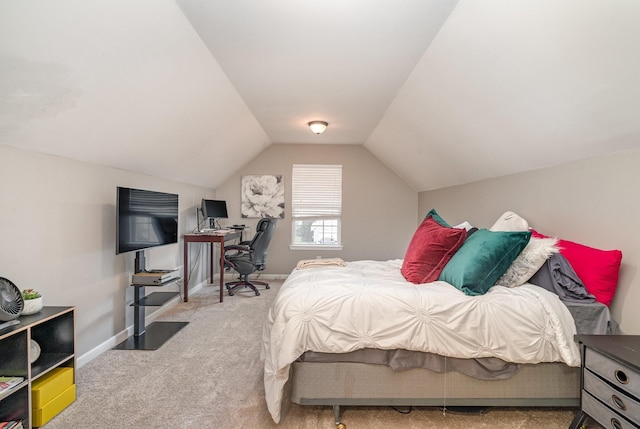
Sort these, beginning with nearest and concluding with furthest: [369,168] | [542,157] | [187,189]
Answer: [542,157] → [187,189] → [369,168]

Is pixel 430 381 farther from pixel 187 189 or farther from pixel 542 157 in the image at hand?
pixel 187 189

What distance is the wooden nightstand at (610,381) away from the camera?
4.34 feet

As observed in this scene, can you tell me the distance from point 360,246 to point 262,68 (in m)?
3.66

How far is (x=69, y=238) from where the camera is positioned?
91.1 inches

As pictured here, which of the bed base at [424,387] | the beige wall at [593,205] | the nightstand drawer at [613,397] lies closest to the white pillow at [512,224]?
the beige wall at [593,205]

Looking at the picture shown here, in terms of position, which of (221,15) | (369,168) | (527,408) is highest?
(221,15)

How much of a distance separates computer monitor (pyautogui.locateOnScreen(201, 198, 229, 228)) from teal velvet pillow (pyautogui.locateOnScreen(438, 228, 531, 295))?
351 cm

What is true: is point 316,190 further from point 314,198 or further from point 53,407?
point 53,407

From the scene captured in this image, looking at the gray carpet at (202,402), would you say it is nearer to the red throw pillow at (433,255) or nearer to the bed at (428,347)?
the bed at (428,347)

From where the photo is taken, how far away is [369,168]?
5.56m

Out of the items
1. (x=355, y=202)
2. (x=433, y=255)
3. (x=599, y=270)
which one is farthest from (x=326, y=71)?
(x=355, y=202)

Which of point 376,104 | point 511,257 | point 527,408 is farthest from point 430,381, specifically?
point 376,104

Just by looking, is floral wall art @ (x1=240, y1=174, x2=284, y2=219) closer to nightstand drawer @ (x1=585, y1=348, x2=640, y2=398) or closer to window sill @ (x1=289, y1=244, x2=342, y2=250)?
window sill @ (x1=289, y1=244, x2=342, y2=250)

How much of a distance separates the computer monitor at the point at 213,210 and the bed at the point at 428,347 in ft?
10.1
